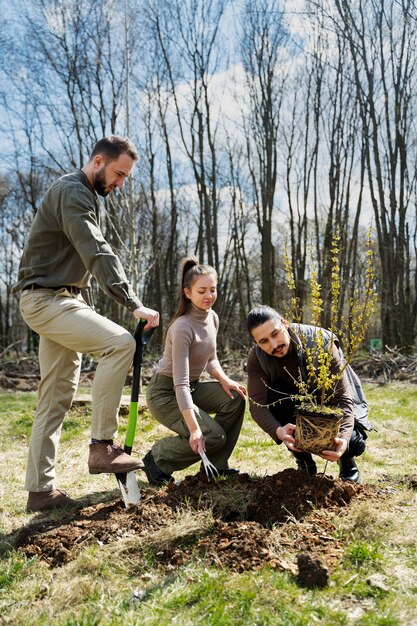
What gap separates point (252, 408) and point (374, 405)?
3.86m

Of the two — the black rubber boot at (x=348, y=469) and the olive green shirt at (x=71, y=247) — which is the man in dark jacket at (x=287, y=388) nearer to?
the black rubber boot at (x=348, y=469)

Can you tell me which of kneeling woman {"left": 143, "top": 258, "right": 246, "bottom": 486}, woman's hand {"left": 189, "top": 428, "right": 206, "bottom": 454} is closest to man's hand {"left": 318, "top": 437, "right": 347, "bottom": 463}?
woman's hand {"left": 189, "top": 428, "right": 206, "bottom": 454}

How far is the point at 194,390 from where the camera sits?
393 centimetres

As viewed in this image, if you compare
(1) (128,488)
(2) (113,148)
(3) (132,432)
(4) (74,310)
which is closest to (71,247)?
(4) (74,310)

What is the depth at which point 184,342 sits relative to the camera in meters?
3.61

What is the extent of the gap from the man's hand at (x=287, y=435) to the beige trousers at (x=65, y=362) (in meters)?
0.98

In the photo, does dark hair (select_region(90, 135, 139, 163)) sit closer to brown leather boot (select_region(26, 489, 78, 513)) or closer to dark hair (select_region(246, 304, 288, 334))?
dark hair (select_region(246, 304, 288, 334))

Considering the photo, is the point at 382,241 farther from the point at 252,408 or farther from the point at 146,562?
the point at 146,562

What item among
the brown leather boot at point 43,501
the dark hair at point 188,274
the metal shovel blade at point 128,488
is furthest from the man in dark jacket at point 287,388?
the brown leather boot at point 43,501

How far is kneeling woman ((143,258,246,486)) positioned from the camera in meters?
3.67

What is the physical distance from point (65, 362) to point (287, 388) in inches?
57.1

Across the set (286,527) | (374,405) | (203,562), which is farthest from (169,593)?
(374,405)

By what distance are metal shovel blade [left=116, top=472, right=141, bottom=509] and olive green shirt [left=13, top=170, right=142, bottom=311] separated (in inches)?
38.3

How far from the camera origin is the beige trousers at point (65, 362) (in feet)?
10.0
